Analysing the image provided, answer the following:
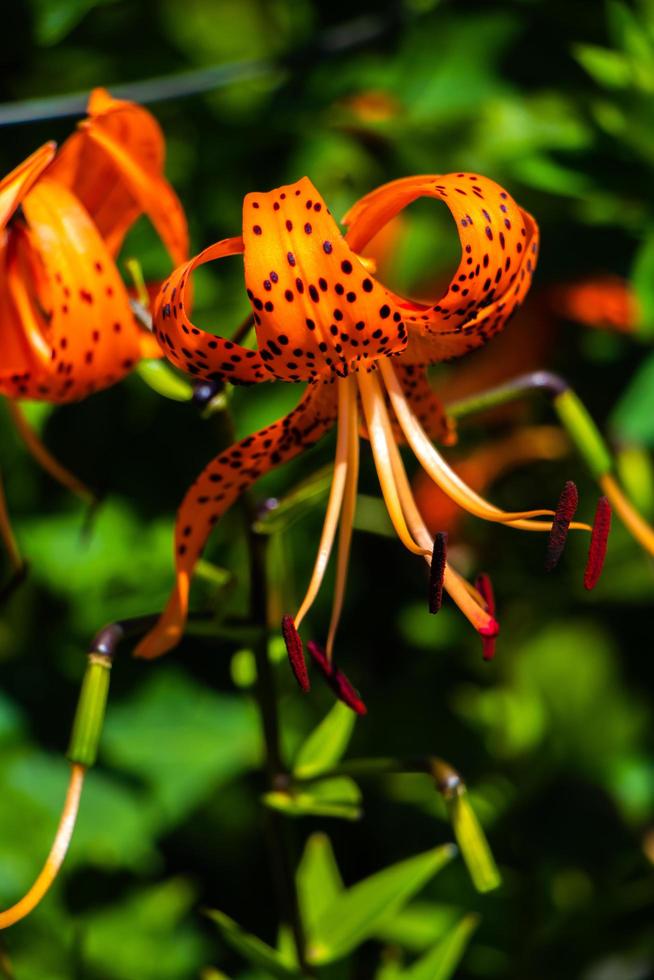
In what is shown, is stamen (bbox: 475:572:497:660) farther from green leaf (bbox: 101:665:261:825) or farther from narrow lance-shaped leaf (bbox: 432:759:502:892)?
green leaf (bbox: 101:665:261:825)

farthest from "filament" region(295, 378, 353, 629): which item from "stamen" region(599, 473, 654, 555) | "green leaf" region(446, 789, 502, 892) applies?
"stamen" region(599, 473, 654, 555)

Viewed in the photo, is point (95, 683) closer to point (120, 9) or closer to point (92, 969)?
point (92, 969)

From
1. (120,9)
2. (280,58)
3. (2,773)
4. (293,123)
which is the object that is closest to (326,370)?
(293,123)

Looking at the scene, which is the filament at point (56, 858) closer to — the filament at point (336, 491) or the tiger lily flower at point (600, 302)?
the filament at point (336, 491)


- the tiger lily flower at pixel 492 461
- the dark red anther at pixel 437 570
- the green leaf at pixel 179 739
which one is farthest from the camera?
the tiger lily flower at pixel 492 461

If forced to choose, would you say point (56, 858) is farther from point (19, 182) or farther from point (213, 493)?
point (19, 182)

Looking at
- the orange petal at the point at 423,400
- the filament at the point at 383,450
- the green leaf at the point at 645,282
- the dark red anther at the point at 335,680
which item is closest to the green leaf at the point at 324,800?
the dark red anther at the point at 335,680
